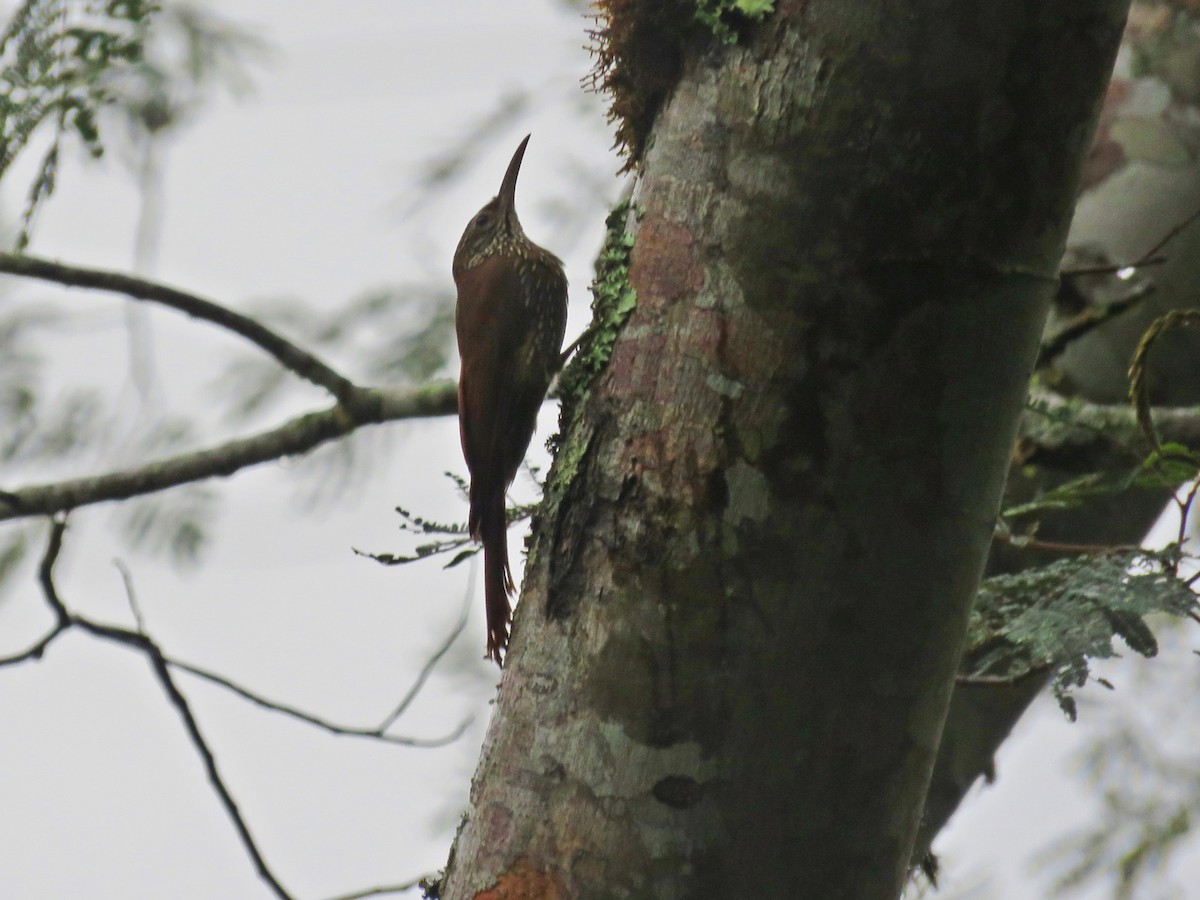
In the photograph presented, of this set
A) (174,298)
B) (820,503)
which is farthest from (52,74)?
(820,503)

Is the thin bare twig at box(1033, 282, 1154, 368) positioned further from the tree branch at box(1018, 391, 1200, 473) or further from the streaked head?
the streaked head

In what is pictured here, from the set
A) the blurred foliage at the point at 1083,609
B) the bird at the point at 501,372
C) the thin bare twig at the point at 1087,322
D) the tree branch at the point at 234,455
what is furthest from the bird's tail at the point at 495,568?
the thin bare twig at the point at 1087,322

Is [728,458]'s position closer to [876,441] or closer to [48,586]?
[876,441]

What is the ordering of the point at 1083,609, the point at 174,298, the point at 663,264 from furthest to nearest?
the point at 174,298
the point at 1083,609
the point at 663,264

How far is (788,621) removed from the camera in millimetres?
1283

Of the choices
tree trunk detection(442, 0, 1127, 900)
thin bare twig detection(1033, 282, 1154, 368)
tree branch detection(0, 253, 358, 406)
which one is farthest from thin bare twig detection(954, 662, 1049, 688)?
tree branch detection(0, 253, 358, 406)

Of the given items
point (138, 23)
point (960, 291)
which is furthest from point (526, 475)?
point (138, 23)

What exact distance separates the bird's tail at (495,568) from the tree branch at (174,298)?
696mm

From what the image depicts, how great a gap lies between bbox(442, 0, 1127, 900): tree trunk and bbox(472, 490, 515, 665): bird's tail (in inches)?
30.3

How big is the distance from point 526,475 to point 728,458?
0.92 m

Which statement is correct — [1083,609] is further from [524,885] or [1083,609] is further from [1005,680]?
[524,885]

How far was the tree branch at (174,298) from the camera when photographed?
2.44m

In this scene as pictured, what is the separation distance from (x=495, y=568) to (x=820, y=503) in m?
1.03

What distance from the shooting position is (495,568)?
2229mm
